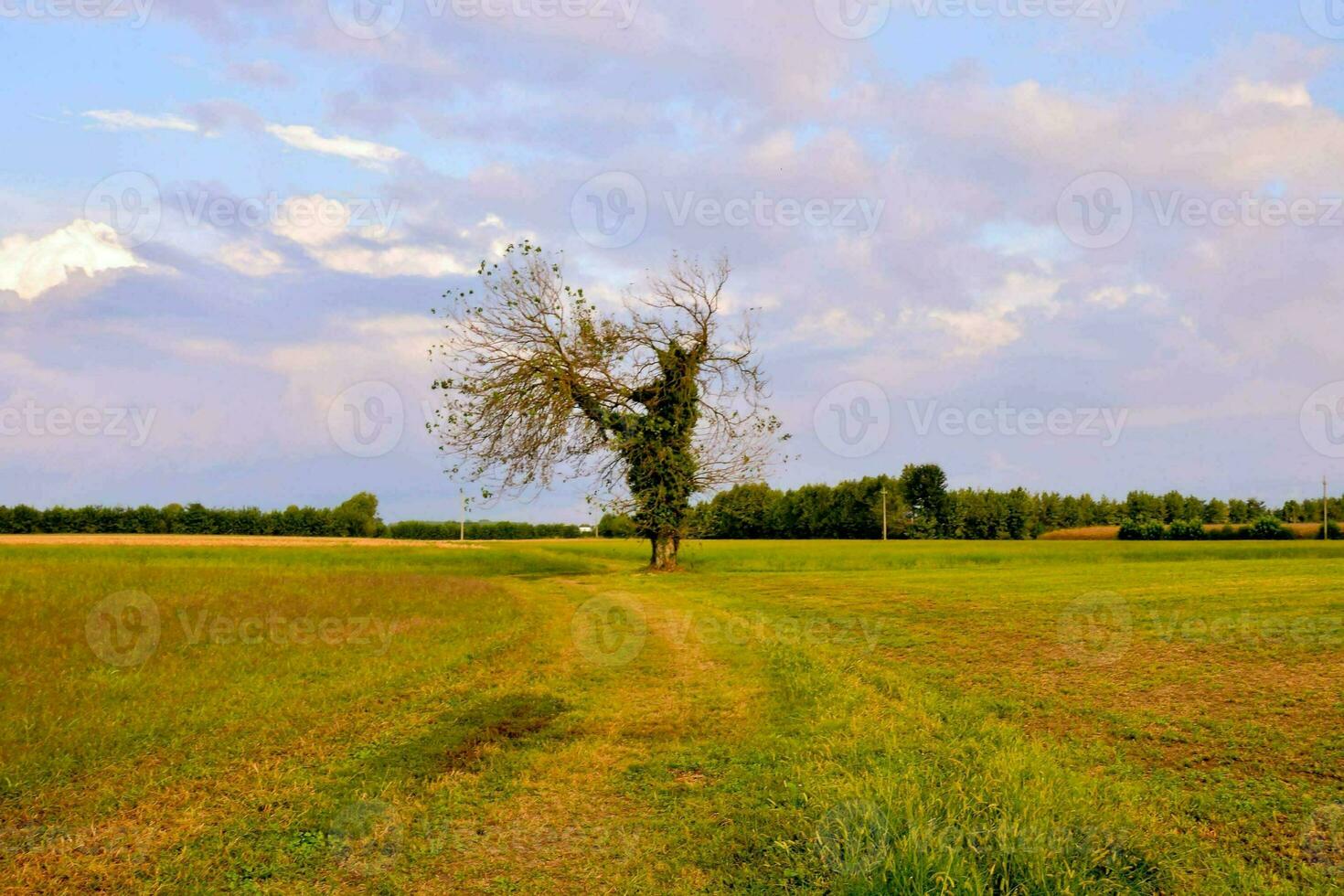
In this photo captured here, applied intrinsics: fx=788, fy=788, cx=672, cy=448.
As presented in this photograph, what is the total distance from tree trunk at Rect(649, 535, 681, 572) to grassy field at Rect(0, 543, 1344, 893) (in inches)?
826

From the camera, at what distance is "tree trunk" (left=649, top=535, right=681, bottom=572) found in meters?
38.6

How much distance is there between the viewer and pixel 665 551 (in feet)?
128

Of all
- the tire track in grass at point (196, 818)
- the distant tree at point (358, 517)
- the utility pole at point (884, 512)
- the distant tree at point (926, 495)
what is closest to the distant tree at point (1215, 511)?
the distant tree at point (926, 495)

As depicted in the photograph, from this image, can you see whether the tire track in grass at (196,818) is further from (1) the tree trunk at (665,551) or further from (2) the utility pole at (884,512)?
(2) the utility pole at (884,512)

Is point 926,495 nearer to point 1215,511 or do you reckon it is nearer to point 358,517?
point 1215,511

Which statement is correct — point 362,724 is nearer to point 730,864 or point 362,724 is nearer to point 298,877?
point 298,877

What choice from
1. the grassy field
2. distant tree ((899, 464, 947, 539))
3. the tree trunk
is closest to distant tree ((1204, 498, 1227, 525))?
distant tree ((899, 464, 947, 539))

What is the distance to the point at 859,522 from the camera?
11162 cm

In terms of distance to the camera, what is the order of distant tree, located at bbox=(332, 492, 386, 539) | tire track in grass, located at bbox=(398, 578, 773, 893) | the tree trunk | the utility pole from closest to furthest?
tire track in grass, located at bbox=(398, 578, 773, 893) → the tree trunk → the utility pole → distant tree, located at bbox=(332, 492, 386, 539)

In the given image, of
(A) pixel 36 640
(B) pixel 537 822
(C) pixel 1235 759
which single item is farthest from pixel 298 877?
(A) pixel 36 640

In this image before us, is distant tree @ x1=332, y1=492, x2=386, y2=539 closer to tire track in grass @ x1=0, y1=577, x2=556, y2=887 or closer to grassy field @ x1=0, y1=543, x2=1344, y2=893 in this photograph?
grassy field @ x1=0, y1=543, x2=1344, y2=893

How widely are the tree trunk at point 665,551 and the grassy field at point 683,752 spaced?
21.0m

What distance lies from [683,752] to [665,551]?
30897mm

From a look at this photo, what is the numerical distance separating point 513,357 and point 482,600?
1672 cm
